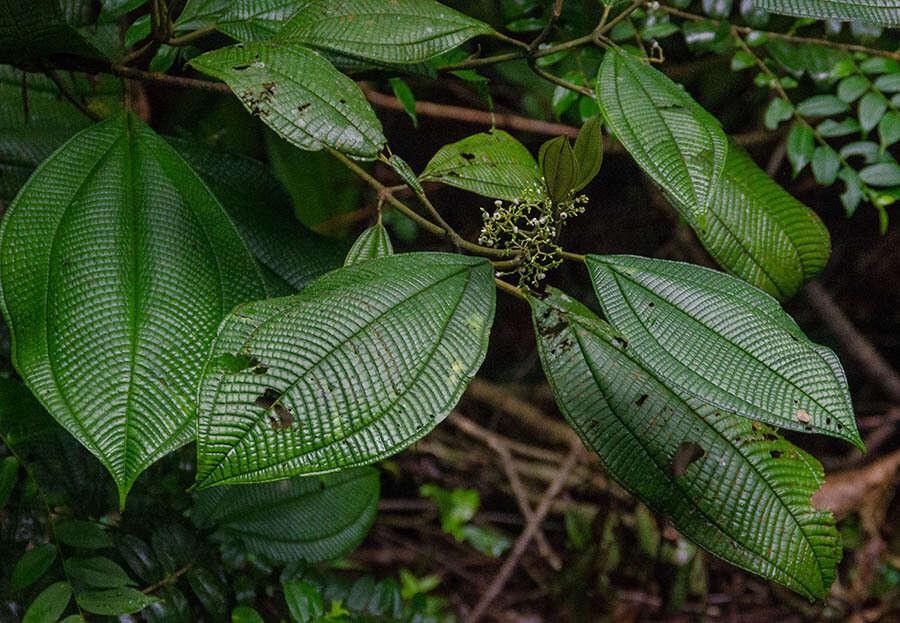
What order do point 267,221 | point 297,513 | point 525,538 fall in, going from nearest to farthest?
point 267,221 → point 297,513 → point 525,538

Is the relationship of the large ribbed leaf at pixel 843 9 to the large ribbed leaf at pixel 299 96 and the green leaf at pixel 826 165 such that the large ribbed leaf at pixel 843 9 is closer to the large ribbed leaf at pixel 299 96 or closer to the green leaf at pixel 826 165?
the large ribbed leaf at pixel 299 96

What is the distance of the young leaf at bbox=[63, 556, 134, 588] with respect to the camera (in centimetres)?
64

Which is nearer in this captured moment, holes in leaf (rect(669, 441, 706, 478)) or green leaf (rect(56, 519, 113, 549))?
holes in leaf (rect(669, 441, 706, 478))

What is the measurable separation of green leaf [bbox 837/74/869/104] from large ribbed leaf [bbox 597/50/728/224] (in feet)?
2.04

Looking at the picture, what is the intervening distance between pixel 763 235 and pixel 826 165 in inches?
17.7

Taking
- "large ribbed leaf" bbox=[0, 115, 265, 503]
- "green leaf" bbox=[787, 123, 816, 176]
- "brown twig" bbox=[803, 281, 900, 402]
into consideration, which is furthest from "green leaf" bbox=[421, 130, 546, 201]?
"brown twig" bbox=[803, 281, 900, 402]

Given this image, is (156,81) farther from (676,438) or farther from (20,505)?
(676,438)

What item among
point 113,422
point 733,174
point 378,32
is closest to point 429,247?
point 733,174

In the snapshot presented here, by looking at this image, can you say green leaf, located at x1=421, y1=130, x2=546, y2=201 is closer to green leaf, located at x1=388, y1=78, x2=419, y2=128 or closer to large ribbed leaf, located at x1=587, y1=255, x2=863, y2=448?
large ribbed leaf, located at x1=587, y1=255, x2=863, y2=448

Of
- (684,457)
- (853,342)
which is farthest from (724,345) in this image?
(853,342)

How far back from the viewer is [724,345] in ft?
1.65

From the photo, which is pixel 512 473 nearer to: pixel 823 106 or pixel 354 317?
pixel 823 106

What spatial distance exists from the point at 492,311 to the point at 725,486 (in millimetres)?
245

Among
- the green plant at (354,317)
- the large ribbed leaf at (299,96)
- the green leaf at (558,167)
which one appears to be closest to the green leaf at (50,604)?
the green plant at (354,317)
